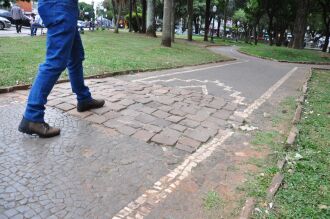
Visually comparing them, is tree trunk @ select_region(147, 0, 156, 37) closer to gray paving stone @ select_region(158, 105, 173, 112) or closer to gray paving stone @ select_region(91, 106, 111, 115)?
gray paving stone @ select_region(158, 105, 173, 112)

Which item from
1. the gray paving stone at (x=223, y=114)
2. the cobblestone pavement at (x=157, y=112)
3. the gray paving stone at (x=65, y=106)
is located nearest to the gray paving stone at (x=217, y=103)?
the cobblestone pavement at (x=157, y=112)

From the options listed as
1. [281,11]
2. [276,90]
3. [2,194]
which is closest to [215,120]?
[2,194]

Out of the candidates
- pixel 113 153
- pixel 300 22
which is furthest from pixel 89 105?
pixel 300 22

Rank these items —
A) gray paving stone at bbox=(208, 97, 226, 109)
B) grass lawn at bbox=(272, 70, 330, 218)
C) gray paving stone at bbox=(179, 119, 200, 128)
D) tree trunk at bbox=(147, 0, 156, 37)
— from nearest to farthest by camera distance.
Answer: grass lawn at bbox=(272, 70, 330, 218) → gray paving stone at bbox=(179, 119, 200, 128) → gray paving stone at bbox=(208, 97, 226, 109) → tree trunk at bbox=(147, 0, 156, 37)

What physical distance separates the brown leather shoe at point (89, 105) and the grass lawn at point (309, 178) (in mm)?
2666

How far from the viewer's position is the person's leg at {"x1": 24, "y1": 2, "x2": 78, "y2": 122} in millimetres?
3895

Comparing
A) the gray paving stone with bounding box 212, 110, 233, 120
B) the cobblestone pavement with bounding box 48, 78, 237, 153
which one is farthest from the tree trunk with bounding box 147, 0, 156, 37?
the gray paving stone with bounding box 212, 110, 233, 120

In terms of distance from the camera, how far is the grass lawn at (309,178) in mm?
3041

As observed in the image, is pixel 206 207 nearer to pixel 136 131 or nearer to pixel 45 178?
pixel 45 178

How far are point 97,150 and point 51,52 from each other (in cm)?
119

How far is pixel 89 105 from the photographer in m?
5.00

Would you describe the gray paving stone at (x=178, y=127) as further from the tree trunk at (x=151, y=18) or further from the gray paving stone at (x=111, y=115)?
the tree trunk at (x=151, y=18)

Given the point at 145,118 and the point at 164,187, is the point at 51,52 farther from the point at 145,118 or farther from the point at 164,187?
the point at 164,187

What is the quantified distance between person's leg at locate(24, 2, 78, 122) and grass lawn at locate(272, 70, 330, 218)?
8.46 feet
